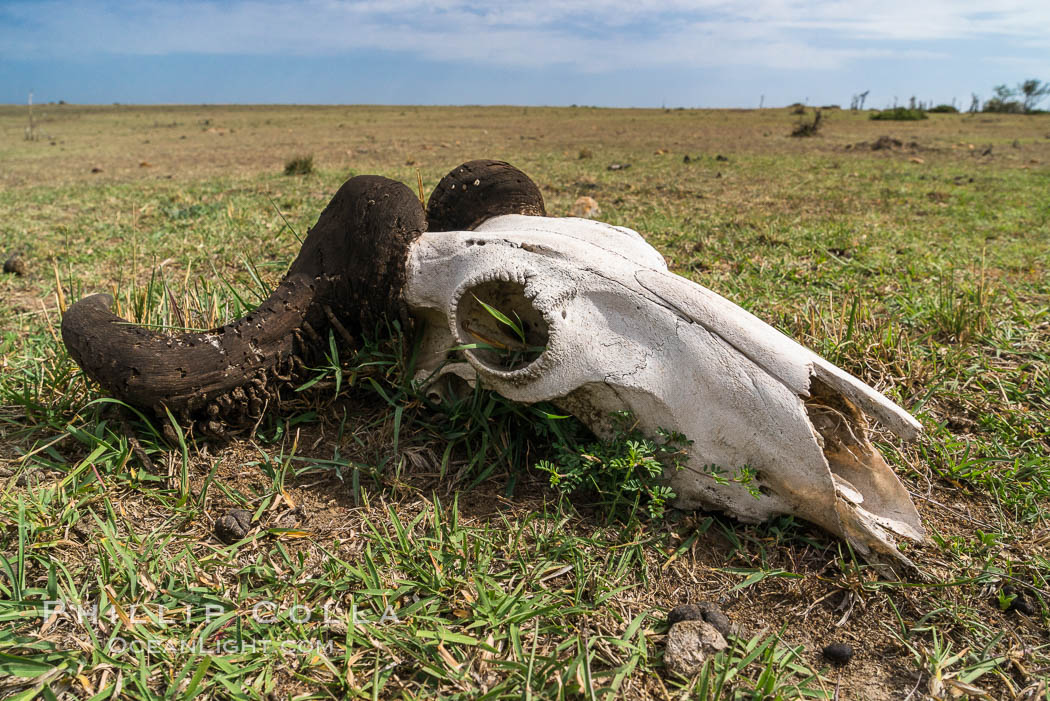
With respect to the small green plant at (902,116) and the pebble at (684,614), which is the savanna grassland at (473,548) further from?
the small green plant at (902,116)

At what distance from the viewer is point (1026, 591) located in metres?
2.28

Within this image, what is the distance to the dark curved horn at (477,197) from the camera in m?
3.52

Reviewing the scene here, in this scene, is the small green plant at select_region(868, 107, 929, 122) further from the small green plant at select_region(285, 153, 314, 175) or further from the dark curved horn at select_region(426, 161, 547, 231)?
the dark curved horn at select_region(426, 161, 547, 231)

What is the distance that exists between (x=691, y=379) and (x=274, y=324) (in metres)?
1.79

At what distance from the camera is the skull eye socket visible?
2770 millimetres

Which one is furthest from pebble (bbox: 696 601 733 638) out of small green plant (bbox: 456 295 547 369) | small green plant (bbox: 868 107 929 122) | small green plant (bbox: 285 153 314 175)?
small green plant (bbox: 868 107 929 122)

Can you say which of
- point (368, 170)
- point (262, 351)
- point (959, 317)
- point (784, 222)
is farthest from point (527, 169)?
point (262, 351)

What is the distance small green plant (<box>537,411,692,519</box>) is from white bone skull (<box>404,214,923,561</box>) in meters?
0.05

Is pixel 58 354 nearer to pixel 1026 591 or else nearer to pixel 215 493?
pixel 215 493

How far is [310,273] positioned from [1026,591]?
3.06 metres

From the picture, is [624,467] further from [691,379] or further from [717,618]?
[717,618]

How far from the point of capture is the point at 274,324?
293 centimetres

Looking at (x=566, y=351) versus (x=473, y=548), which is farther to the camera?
(x=566, y=351)

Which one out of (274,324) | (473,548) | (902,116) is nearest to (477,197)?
(274,324)
